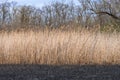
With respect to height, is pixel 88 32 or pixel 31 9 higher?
pixel 31 9

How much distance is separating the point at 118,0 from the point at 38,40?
1537cm

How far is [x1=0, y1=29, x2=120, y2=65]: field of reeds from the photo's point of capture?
10.7 meters

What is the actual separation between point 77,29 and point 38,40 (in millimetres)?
1391

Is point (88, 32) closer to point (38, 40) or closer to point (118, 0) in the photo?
point (38, 40)

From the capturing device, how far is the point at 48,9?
2416cm

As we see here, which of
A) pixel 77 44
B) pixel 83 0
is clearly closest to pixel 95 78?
pixel 77 44

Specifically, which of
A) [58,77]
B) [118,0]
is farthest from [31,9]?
[58,77]

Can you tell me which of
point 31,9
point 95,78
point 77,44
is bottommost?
point 95,78

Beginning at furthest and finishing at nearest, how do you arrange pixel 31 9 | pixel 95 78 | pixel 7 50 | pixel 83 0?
pixel 83 0 → pixel 31 9 → pixel 7 50 → pixel 95 78

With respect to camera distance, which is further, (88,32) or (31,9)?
(31,9)

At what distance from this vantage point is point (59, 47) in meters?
10.9

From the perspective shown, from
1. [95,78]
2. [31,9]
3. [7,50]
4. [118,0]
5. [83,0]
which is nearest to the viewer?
[95,78]

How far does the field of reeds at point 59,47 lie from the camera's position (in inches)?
421

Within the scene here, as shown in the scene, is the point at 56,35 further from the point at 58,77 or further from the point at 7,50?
the point at 58,77
